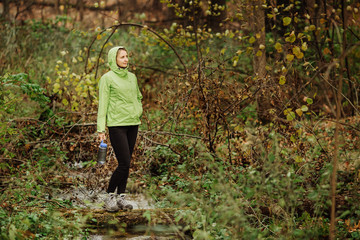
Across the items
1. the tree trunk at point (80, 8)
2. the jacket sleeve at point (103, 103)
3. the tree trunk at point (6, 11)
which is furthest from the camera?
the tree trunk at point (80, 8)

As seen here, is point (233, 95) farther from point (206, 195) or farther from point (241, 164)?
point (206, 195)

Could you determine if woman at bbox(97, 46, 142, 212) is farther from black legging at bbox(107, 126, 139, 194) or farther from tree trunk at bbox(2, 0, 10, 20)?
tree trunk at bbox(2, 0, 10, 20)

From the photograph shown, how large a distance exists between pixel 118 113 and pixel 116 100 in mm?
156

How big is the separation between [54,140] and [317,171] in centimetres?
399

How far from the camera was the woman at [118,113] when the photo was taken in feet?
15.7

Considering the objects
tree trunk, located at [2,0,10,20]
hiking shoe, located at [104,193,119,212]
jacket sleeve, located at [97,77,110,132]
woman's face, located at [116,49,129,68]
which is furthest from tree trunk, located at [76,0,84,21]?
hiking shoe, located at [104,193,119,212]

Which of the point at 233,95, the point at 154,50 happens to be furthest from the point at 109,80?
the point at 154,50

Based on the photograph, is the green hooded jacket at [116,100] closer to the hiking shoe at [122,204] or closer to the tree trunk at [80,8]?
the hiking shoe at [122,204]

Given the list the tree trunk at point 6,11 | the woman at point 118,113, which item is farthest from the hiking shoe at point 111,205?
the tree trunk at point 6,11

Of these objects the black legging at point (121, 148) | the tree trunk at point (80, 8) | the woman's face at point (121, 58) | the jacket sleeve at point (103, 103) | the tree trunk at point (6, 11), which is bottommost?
the black legging at point (121, 148)

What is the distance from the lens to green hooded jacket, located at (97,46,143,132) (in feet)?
15.7

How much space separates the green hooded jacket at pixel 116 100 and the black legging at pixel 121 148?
3.7 inches

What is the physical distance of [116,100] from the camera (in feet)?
15.9

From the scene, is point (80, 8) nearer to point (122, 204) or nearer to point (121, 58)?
point (121, 58)
